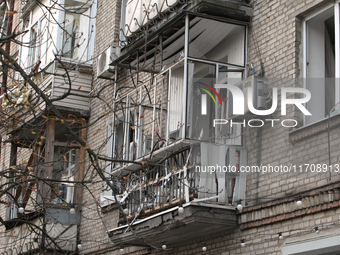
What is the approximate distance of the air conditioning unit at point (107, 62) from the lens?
12.1 metres

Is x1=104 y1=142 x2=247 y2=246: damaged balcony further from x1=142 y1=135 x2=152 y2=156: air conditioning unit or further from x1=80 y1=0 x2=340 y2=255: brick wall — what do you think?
x1=142 y1=135 x2=152 y2=156: air conditioning unit

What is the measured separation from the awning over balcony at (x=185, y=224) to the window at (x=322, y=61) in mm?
1796

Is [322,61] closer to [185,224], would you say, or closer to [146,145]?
[185,224]

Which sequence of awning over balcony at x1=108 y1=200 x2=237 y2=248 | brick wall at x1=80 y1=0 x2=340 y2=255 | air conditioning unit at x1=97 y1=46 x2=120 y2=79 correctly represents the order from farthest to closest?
air conditioning unit at x1=97 y1=46 x2=120 y2=79, awning over balcony at x1=108 y1=200 x2=237 y2=248, brick wall at x1=80 y1=0 x2=340 y2=255

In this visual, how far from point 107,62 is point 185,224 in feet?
16.7

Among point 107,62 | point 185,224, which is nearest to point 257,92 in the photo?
point 185,224

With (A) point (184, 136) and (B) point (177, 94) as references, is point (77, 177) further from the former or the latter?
(A) point (184, 136)

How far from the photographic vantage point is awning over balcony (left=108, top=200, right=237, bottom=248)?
795cm

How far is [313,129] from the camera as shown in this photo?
23.3 feet

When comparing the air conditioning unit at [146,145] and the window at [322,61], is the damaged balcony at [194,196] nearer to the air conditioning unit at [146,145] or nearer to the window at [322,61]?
the air conditioning unit at [146,145]

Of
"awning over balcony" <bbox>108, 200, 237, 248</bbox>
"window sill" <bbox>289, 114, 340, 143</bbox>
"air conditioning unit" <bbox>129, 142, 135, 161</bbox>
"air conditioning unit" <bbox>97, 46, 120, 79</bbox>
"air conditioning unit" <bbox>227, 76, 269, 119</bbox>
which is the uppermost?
"air conditioning unit" <bbox>97, 46, 120, 79</bbox>

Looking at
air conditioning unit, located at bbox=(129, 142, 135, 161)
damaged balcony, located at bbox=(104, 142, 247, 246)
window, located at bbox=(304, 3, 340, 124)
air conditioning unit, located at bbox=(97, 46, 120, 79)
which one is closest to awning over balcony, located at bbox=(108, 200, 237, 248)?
damaged balcony, located at bbox=(104, 142, 247, 246)

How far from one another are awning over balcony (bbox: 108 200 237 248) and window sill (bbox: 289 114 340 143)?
4.71ft

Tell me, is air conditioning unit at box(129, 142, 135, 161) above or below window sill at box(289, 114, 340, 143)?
above
